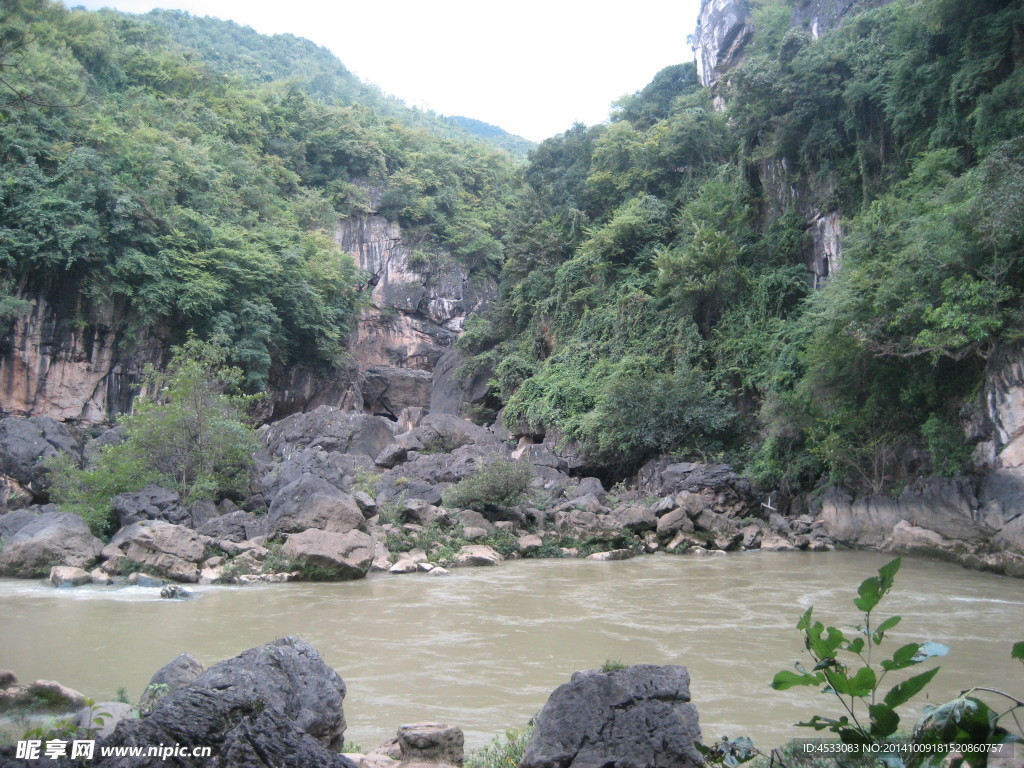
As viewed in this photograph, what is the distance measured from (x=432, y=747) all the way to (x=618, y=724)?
3.52 feet

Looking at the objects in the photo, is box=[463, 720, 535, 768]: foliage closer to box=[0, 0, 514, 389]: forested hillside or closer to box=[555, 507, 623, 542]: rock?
box=[555, 507, 623, 542]: rock

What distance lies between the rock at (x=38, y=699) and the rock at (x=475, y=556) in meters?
9.40

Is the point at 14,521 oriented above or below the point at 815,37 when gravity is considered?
below

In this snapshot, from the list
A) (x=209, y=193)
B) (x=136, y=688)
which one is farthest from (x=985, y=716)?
(x=209, y=193)

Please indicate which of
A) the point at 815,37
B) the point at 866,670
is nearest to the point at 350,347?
the point at 815,37

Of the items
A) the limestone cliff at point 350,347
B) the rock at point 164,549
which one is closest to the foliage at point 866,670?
the rock at point 164,549

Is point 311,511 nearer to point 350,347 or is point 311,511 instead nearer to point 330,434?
point 330,434

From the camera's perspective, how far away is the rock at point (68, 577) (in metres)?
11.2

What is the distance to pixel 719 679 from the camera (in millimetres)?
6105

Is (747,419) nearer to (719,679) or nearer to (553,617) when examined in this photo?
(553,617)

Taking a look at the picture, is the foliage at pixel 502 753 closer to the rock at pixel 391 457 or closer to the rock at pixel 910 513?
the rock at pixel 910 513

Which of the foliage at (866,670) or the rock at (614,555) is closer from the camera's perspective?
the foliage at (866,670)

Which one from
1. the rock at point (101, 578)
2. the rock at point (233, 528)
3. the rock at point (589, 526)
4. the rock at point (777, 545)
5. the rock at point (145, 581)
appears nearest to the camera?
the rock at point (145, 581)

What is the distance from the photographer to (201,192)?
96.0 feet
